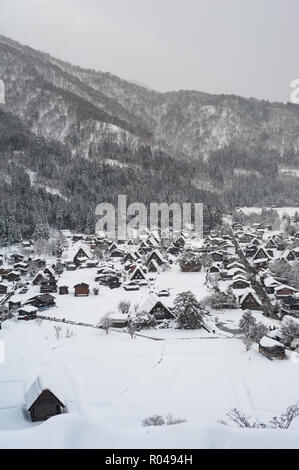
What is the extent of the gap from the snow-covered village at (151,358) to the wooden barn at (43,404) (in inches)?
1.9

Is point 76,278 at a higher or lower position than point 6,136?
lower

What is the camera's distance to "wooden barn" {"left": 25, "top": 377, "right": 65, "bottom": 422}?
1534 cm

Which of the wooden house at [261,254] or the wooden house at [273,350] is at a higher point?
the wooden house at [261,254]

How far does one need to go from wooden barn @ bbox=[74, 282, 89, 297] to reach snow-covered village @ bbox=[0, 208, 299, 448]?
12 cm

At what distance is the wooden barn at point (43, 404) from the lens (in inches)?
604

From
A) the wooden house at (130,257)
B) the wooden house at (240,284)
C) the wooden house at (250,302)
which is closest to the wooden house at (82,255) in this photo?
the wooden house at (130,257)

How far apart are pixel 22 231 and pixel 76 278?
105 feet

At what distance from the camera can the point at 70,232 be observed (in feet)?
271

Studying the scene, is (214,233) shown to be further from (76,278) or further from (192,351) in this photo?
(192,351)

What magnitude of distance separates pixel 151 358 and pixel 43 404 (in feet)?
27.2

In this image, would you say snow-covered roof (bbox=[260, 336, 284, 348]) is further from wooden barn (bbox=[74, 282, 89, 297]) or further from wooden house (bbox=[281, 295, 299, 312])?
wooden barn (bbox=[74, 282, 89, 297])

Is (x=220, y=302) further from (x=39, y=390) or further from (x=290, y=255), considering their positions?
(x=290, y=255)

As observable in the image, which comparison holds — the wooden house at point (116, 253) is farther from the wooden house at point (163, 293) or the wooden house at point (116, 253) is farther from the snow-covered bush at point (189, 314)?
the snow-covered bush at point (189, 314)
